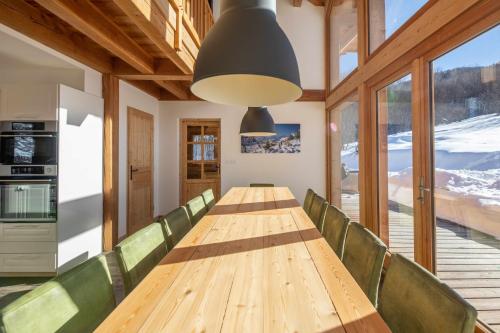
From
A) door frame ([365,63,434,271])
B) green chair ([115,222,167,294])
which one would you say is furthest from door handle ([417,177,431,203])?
green chair ([115,222,167,294])

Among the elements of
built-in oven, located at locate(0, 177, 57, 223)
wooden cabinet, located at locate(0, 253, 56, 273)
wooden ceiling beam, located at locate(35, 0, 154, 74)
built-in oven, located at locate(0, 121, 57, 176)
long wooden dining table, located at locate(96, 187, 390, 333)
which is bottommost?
wooden cabinet, located at locate(0, 253, 56, 273)

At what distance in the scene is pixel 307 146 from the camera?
5.57 m

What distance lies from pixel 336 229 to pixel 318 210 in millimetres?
760

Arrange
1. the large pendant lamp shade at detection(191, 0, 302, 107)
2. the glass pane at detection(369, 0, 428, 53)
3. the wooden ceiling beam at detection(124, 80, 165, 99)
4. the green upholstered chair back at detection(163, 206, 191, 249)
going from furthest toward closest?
the wooden ceiling beam at detection(124, 80, 165, 99)
the glass pane at detection(369, 0, 428, 53)
the green upholstered chair back at detection(163, 206, 191, 249)
the large pendant lamp shade at detection(191, 0, 302, 107)

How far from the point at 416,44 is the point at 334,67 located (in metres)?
3.01

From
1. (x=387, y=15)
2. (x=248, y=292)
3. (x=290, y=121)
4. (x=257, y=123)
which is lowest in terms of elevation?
(x=248, y=292)

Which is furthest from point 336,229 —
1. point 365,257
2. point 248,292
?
point 248,292

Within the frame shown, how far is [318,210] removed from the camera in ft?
8.77

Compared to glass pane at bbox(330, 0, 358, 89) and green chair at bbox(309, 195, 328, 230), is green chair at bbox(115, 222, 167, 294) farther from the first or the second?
glass pane at bbox(330, 0, 358, 89)

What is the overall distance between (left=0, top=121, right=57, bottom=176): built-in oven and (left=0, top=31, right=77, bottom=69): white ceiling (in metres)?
0.75

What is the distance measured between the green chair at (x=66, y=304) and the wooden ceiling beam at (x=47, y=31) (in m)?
2.47

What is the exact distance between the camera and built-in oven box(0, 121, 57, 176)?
2.80 metres

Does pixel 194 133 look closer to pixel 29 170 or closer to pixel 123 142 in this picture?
pixel 123 142

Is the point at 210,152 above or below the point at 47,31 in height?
below
